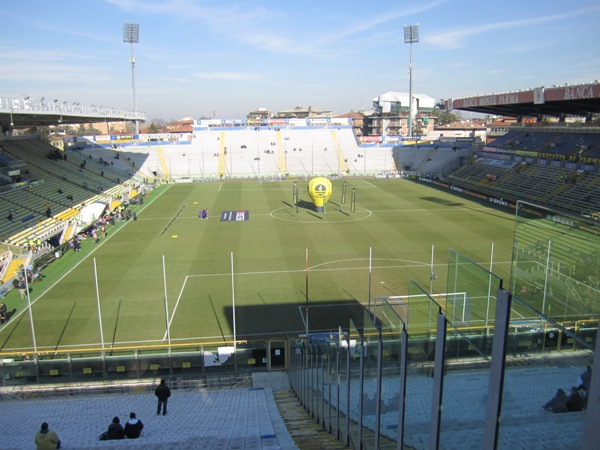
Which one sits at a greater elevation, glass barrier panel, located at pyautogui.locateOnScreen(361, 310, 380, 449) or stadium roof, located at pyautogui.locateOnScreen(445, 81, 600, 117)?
stadium roof, located at pyautogui.locateOnScreen(445, 81, 600, 117)

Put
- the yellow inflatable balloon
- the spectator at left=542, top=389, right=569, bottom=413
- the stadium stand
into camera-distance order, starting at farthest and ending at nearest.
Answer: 1. the stadium stand
2. the yellow inflatable balloon
3. the spectator at left=542, top=389, right=569, bottom=413

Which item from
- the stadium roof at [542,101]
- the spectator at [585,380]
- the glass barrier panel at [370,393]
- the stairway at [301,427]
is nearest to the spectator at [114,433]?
the stairway at [301,427]

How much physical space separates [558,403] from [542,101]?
4265 cm

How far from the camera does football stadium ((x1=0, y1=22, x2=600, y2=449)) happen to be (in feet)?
12.7

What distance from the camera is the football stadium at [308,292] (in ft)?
12.7

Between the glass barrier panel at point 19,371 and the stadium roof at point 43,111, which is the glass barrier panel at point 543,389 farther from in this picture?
the stadium roof at point 43,111

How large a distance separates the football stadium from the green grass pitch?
0.16m

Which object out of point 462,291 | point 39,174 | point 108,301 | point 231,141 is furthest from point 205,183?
point 462,291

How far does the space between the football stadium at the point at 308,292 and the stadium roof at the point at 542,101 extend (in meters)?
0.23

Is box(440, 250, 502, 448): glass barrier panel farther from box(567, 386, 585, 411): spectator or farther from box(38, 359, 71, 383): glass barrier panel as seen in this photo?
box(38, 359, 71, 383): glass barrier panel

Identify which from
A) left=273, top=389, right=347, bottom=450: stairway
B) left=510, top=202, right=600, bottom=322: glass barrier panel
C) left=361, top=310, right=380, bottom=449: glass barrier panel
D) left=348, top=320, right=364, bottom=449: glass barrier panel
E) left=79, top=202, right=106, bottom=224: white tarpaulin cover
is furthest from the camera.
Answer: left=79, top=202, right=106, bottom=224: white tarpaulin cover

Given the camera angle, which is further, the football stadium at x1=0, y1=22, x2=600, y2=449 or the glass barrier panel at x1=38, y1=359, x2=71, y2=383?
the glass barrier panel at x1=38, y1=359, x2=71, y2=383

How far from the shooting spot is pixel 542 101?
39.8 m

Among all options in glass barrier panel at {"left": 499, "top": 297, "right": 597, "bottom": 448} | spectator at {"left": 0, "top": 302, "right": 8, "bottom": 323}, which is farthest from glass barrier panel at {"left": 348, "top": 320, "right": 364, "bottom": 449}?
spectator at {"left": 0, "top": 302, "right": 8, "bottom": 323}
